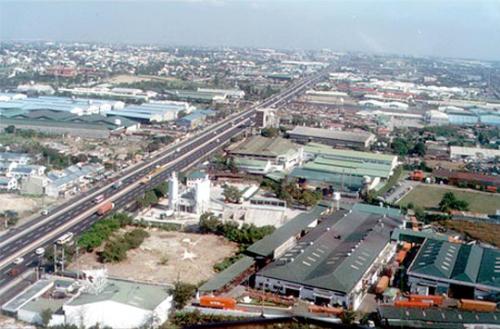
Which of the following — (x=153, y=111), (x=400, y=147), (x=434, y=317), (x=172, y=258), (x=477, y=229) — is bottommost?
(x=172, y=258)

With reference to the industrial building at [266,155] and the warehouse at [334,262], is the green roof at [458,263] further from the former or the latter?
the industrial building at [266,155]

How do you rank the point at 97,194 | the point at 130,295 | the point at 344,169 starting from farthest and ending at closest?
the point at 344,169 → the point at 97,194 → the point at 130,295

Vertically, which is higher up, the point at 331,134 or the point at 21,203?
the point at 331,134

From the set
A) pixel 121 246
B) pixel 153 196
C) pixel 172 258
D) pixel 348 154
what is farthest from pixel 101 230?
pixel 348 154

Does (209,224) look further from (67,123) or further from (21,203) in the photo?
(67,123)

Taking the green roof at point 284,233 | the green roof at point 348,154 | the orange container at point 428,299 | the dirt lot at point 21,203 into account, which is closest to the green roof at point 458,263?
the orange container at point 428,299

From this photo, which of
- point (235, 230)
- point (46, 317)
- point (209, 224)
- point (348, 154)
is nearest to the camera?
point (46, 317)
